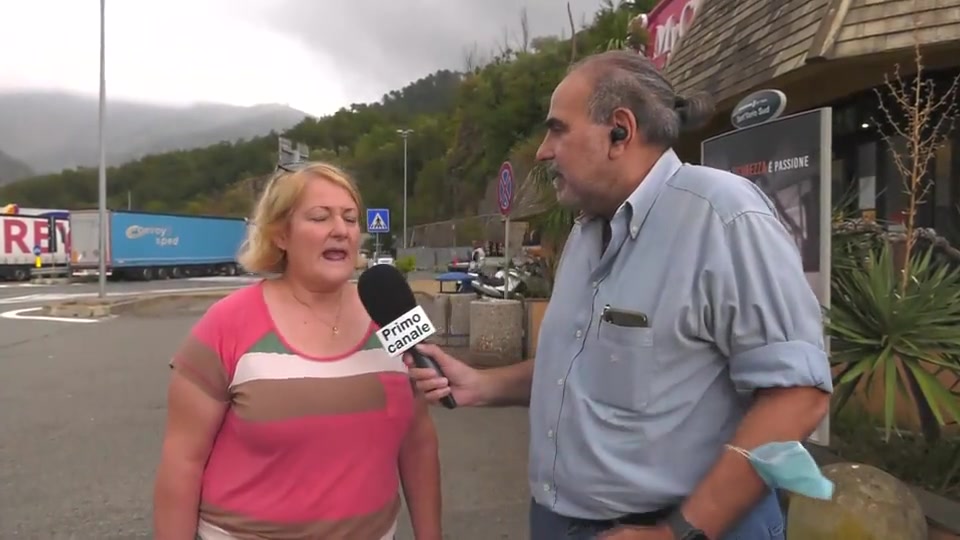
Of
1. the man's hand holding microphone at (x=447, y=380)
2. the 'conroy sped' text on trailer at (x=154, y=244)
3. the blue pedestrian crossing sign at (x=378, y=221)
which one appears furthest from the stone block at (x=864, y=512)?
the 'conroy sped' text on trailer at (x=154, y=244)

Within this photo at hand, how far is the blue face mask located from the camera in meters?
1.33

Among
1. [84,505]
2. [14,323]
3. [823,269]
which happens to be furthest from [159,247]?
[823,269]

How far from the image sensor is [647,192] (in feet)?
5.31

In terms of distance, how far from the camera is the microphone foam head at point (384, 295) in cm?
199

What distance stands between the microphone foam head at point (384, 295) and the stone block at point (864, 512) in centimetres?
190

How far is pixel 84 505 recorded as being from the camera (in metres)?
5.02

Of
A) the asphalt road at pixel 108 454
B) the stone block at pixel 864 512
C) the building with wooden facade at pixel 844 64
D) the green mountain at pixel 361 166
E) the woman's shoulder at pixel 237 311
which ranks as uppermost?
the green mountain at pixel 361 166

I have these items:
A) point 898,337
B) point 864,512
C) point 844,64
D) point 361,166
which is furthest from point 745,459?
point 361,166

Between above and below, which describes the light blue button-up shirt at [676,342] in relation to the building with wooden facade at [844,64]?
below

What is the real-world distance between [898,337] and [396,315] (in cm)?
281

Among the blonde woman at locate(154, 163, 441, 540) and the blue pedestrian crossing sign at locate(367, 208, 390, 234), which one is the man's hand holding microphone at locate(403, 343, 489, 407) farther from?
the blue pedestrian crossing sign at locate(367, 208, 390, 234)

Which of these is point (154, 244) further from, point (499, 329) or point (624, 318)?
point (624, 318)

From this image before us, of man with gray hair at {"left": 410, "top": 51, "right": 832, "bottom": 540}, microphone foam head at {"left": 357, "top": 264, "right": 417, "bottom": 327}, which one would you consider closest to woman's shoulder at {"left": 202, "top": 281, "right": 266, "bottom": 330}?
microphone foam head at {"left": 357, "top": 264, "right": 417, "bottom": 327}

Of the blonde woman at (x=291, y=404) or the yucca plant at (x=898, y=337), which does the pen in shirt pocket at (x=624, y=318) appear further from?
the yucca plant at (x=898, y=337)
